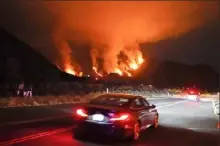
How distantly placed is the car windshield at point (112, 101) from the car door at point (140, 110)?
0.92ft

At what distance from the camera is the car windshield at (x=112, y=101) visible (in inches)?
524

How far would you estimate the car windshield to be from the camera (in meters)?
13.3

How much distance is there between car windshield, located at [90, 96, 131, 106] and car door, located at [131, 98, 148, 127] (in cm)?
28

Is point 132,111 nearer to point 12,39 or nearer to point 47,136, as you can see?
point 47,136

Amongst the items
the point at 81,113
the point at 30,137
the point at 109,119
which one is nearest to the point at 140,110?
the point at 109,119

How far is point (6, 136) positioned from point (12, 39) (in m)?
105

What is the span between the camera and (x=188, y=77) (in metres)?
166

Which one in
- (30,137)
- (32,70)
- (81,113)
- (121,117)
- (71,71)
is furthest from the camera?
(32,70)

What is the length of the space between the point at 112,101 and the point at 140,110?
0.97 metres

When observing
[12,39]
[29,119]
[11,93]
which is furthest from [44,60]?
[29,119]

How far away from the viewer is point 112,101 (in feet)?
44.6

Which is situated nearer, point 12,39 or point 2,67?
point 2,67

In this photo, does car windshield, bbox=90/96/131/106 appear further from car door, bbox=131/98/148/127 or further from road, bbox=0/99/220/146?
road, bbox=0/99/220/146

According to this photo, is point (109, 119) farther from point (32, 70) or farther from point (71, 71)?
point (32, 70)
